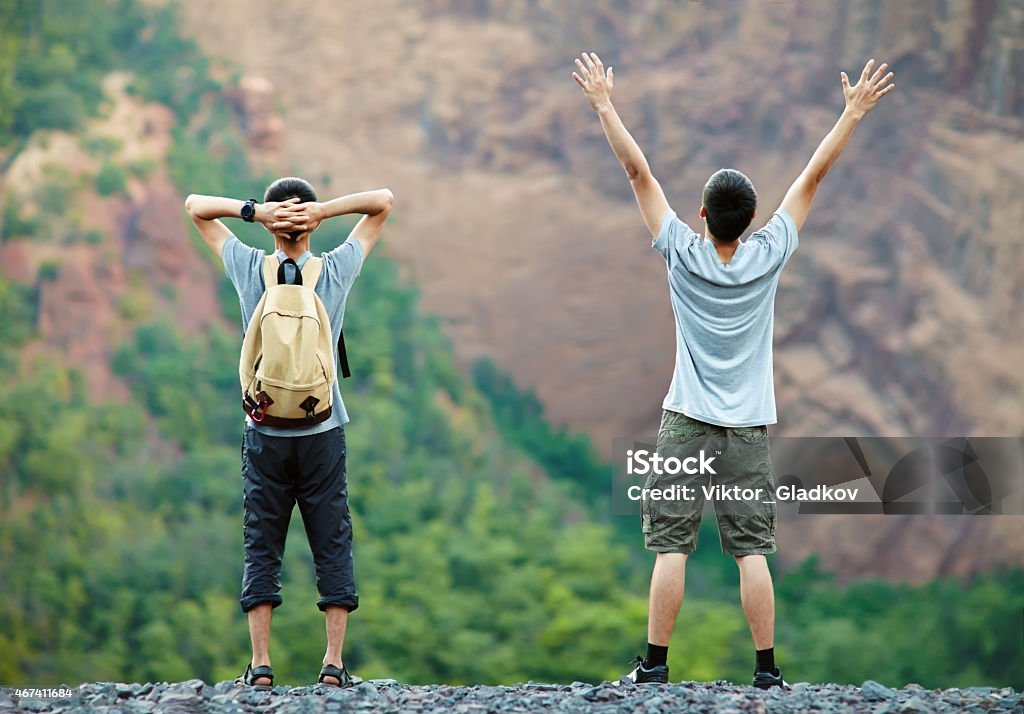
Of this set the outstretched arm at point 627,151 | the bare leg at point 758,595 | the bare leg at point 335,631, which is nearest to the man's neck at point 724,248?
the outstretched arm at point 627,151

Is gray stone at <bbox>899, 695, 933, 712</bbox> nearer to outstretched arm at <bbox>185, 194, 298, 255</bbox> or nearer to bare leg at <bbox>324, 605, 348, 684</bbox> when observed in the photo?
bare leg at <bbox>324, 605, 348, 684</bbox>

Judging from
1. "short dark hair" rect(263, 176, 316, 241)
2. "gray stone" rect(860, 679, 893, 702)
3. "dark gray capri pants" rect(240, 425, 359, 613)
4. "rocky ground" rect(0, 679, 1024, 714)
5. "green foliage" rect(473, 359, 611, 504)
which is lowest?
"rocky ground" rect(0, 679, 1024, 714)

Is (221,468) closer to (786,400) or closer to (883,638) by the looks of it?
(786,400)

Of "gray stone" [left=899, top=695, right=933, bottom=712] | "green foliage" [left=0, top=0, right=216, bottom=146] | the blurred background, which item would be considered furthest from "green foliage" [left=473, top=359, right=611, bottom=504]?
"gray stone" [left=899, top=695, right=933, bottom=712]

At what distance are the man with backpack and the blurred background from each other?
1467 cm

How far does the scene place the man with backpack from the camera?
3455 mm

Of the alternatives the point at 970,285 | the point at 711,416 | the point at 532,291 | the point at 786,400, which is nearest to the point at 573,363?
→ the point at 532,291

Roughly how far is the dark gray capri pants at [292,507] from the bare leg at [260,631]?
0.07 ft

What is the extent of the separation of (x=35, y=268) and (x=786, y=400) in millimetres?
12870

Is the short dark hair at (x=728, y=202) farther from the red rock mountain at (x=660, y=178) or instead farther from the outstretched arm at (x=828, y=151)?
the red rock mountain at (x=660, y=178)

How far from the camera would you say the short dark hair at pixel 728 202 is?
11.3 ft

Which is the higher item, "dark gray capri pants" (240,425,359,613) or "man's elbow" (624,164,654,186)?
"man's elbow" (624,164,654,186)

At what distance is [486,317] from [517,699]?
19.4m

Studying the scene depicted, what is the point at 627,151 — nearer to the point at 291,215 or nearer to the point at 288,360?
the point at 291,215
